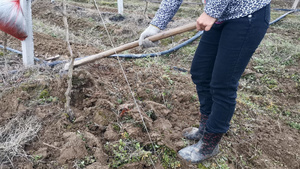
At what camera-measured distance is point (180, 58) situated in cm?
356

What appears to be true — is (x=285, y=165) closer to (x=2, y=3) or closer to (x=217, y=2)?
(x=217, y=2)

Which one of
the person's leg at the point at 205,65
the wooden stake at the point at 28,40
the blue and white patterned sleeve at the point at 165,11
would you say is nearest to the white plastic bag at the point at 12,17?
the wooden stake at the point at 28,40

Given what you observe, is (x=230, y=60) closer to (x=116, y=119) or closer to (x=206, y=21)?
(x=206, y=21)

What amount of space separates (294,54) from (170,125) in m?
3.30

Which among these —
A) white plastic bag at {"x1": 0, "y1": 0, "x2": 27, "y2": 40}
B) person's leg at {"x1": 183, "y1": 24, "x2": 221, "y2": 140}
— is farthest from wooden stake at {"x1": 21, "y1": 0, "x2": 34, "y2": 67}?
person's leg at {"x1": 183, "y1": 24, "x2": 221, "y2": 140}

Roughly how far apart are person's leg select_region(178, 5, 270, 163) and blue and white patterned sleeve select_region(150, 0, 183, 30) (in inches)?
15.7

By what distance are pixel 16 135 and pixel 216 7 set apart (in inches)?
61.2

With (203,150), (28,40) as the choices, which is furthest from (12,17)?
(203,150)

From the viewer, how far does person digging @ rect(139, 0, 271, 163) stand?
110 cm

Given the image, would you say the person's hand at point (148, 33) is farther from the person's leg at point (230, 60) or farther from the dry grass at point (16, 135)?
the dry grass at point (16, 135)

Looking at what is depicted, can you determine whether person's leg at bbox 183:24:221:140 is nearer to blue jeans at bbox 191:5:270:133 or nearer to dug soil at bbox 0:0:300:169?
blue jeans at bbox 191:5:270:133

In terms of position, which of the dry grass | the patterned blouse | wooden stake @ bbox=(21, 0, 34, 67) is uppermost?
the patterned blouse

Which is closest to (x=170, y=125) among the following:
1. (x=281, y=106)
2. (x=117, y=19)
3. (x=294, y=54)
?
(x=281, y=106)

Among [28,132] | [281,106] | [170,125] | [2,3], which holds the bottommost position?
[281,106]
